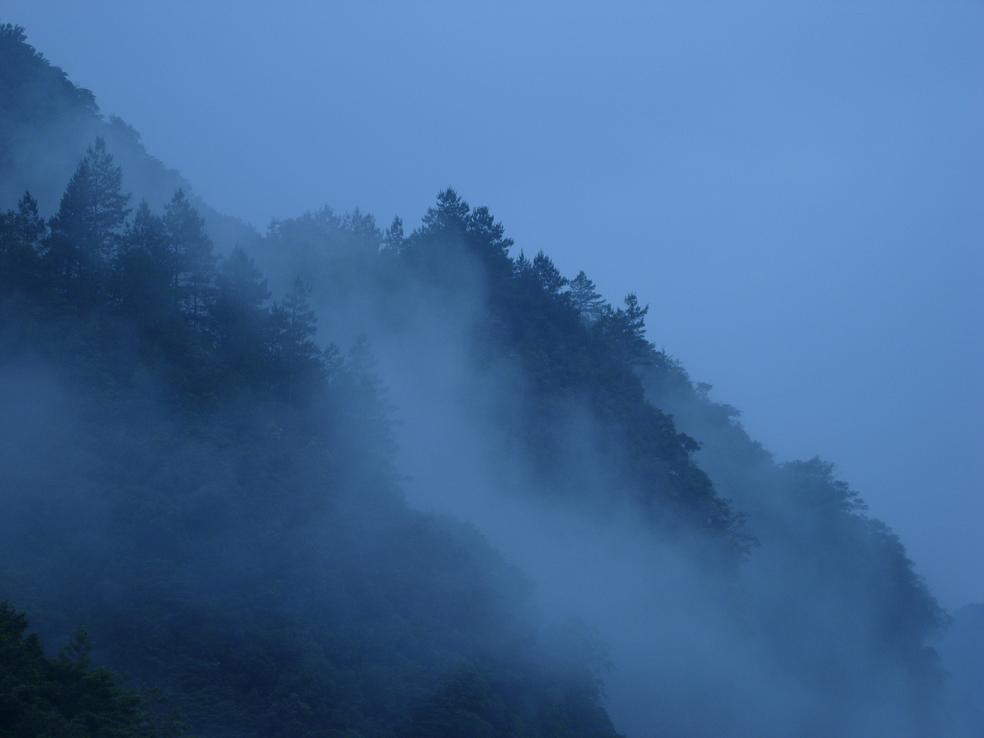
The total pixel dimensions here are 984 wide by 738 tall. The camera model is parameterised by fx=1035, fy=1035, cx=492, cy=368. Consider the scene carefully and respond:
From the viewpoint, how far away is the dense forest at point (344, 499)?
17.2 meters

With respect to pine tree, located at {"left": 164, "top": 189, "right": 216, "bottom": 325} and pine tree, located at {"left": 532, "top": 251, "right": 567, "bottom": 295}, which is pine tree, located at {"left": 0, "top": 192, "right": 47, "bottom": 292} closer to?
pine tree, located at {"left": 164, "top": 189, "right": 216, "bottom": 325}

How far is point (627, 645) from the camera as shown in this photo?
29938mm

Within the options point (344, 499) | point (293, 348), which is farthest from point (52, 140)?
point (344, 499)

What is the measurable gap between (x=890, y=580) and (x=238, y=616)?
44496 millimetres

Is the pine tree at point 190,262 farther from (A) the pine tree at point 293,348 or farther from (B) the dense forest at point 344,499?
(A) the pine tree at point 293,348

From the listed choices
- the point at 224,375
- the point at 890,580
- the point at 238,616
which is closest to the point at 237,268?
the point at 224,375

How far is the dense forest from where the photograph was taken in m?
17.2

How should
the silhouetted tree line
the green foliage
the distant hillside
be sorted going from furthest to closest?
1. the distant hillside
2. the silhouetted tree line
3. the green foliage

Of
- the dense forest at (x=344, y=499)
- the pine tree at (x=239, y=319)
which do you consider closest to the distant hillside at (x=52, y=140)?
the dense forest at (x=344, y=499)

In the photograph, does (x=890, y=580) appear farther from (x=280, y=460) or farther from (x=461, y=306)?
(x=280, y=460)

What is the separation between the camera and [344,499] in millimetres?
23234

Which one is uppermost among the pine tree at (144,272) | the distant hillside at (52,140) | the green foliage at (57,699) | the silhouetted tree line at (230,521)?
the distant hillside at (52,140)

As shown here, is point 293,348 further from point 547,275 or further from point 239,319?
point 547,275

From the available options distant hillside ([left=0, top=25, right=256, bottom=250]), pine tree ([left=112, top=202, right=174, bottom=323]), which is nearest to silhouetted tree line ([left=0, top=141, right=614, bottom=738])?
pine tree ([left=112, top=202, right=174, bottom=323])
